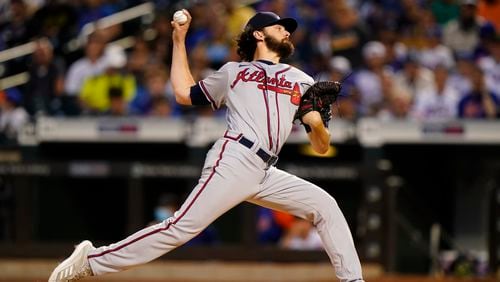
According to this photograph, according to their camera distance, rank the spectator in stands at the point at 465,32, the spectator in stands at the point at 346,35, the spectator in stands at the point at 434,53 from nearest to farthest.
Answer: the spectator in stands at the point at 434,53
the spectator in stands at the point at 465,32
the spectator in stands at the point at 346,35

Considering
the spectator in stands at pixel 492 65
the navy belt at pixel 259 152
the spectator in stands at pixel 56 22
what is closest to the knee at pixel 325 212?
the navy belt at pixel 259 152

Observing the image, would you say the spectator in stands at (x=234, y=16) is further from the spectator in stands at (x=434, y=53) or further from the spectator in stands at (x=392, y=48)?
the spectator in stands at (x=434, y=53)

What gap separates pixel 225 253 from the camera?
1022 centimetres

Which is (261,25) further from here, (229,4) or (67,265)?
(229,4)

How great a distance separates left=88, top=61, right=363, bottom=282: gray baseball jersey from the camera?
18.4 feet

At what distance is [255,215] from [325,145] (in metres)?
4.43

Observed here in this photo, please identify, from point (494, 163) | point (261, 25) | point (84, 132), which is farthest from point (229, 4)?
point (261, 25)

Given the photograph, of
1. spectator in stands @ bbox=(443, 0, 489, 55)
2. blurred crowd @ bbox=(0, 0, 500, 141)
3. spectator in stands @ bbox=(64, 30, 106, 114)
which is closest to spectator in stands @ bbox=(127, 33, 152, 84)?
blurred crowd @ bbox=(0, 0, 500, 141)

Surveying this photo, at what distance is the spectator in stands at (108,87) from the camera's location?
11.0 meters

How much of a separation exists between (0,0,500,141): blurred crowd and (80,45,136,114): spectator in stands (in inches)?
0.5

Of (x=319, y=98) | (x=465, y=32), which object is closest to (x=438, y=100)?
(x=465, y=32)

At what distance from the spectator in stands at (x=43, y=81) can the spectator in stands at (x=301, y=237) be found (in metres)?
2.77

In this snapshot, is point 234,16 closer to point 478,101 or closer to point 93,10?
point 93,10

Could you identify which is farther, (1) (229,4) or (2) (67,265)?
(1) (229,4)
